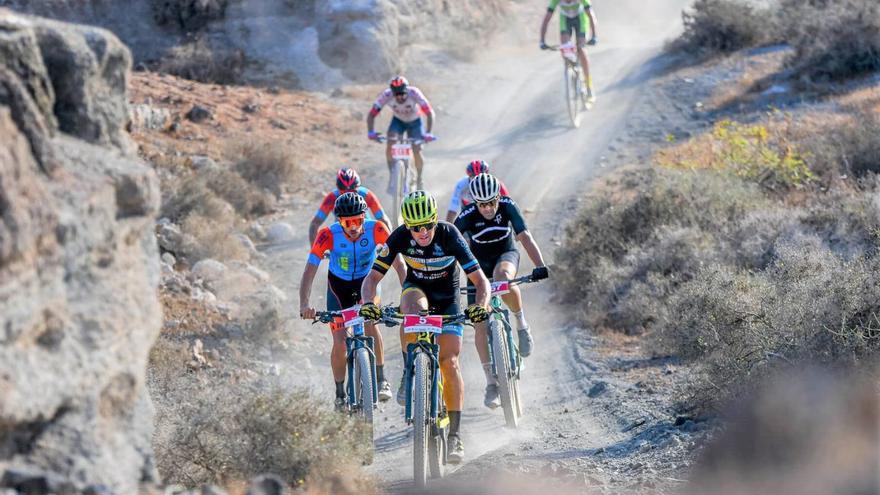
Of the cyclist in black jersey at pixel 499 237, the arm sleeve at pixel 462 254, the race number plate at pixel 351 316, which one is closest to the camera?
the arm sleeve at pixel 462 254

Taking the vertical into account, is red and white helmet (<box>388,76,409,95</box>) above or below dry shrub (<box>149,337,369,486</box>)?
above

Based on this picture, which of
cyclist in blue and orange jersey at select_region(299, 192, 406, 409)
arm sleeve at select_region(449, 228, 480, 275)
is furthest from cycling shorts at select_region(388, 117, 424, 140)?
arm sleeve at select_region(449, 228, 480, 275)

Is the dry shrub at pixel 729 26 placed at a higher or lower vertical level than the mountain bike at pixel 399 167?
higher

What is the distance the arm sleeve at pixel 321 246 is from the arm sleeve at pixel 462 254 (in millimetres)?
1459

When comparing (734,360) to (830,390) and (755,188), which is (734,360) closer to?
(830,390)

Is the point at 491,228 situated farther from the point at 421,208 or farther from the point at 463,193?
the point at 421,208

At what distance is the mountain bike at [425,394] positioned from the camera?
816 cm

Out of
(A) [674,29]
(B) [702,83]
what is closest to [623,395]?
(B) [702,83]

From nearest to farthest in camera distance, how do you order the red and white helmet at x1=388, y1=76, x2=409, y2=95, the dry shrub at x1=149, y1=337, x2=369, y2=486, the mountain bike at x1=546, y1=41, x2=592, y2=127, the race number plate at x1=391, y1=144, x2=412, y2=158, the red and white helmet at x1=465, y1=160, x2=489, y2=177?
the dry shrub at x1=149, y1=337, x2=369, y2=486 < the red and white helmet at x1=465, y1=160, x2=489, y2=177 < the red and white helmet at x1=388, y1=76, x2=409, y2=95 < the race number plate at x1=391, y1=144, x2=412, y2=158 < the mountain bike at x1=546, y1=41, x2=592, y2=127

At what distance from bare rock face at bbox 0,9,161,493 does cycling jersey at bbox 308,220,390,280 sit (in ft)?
14.4

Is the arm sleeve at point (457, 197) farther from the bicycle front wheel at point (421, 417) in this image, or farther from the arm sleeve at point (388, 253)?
the bicycle front wheel at point (421, 417)

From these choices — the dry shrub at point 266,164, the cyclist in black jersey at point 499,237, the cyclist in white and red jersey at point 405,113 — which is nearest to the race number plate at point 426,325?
the cyclist in black jersey at point 499,237

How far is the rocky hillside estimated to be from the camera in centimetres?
2747

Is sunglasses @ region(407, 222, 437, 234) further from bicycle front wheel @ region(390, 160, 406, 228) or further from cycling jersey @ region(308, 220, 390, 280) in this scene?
bicycle front wheel @ region(390, 160, 406, 228)
